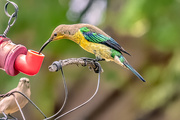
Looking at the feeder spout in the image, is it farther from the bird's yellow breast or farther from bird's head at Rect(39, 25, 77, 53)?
the bird's yellow breast

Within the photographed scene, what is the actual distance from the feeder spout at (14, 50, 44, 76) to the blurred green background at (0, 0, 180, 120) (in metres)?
2.80

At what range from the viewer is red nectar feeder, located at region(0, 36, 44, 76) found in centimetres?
199

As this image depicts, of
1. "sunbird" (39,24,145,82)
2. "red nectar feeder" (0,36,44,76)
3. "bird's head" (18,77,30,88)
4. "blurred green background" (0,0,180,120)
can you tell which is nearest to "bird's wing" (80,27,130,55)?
"sunbird" (39,24,145,82)

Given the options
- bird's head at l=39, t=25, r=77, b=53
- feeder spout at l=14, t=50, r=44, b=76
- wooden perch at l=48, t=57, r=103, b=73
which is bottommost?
wooden perch at l=48, t=57, r=103, b=73

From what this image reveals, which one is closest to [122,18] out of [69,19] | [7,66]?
[69,19]

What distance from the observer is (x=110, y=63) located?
557cm

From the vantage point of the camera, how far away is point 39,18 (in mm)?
5355

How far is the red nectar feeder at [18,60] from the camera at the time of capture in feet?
6.52

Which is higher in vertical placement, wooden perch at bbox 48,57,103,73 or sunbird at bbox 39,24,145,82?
sunbird at bbox 39,24,145,82

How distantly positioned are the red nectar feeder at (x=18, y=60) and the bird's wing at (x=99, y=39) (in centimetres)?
83

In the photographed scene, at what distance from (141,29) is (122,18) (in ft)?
1.96

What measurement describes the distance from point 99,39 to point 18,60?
2.93ft

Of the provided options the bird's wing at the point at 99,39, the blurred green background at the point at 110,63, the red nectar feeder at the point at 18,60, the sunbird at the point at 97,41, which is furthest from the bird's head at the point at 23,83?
the blurred green background at the point at 110,63

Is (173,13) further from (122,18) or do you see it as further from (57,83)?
(57,83)
